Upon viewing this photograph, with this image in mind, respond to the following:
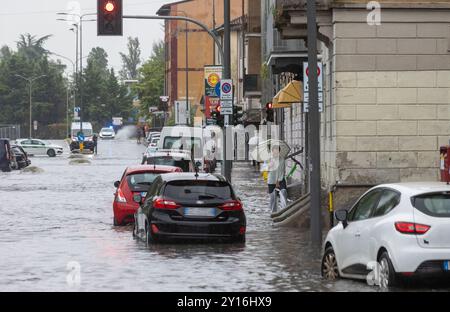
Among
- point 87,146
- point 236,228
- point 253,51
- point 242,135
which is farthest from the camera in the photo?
point 87,146

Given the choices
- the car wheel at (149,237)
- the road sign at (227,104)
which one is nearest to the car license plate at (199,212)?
the car wheel at (149,237)

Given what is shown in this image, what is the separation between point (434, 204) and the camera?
1397 cm

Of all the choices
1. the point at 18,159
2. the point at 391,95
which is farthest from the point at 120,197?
the point at 18,159

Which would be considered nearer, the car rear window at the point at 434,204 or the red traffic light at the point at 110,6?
the car rear window at the point at 434,204

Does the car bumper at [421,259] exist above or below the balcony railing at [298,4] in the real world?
below

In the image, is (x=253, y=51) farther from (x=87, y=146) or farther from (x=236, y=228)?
(x=236, y=228)

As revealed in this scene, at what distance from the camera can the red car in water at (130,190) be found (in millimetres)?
26250

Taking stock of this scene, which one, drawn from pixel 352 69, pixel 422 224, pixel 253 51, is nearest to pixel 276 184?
pixel 352 69

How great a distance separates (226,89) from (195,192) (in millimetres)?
14221

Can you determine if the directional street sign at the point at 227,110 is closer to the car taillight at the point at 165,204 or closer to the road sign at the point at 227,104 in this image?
the road sign at the point at 227,104

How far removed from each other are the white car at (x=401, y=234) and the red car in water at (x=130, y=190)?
11502mm

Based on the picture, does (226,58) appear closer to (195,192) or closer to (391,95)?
(391,95)

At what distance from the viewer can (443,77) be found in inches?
1021
